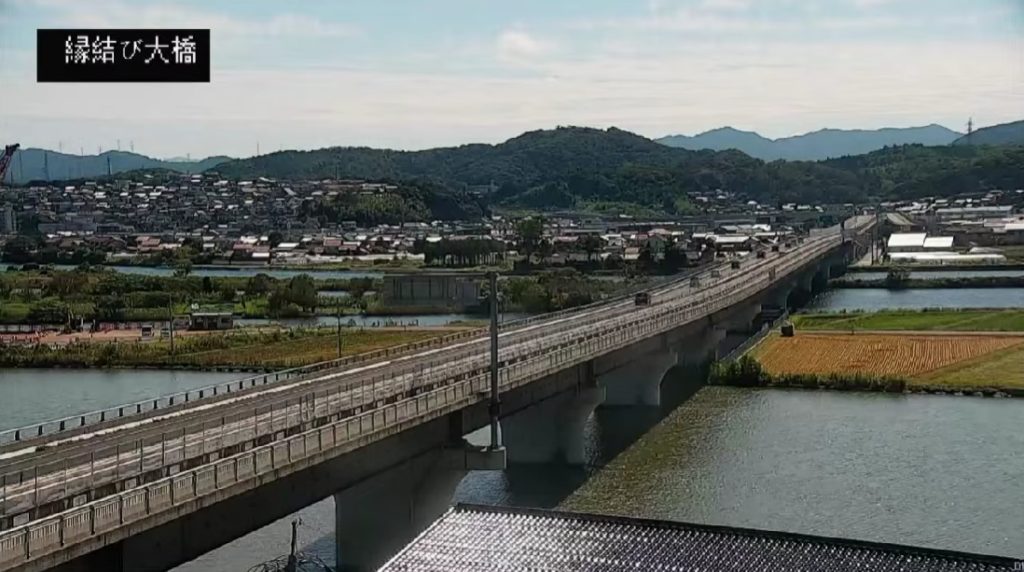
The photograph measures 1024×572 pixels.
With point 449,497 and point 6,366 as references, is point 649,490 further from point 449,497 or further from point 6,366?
point 6,366

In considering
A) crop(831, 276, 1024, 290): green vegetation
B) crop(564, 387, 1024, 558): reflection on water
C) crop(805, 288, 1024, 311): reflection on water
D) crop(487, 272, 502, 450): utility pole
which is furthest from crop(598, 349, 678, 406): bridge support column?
crop(831, 276, 1024, 290): green vegetation

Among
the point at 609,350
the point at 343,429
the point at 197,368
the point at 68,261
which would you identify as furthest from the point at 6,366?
the point at 68,261

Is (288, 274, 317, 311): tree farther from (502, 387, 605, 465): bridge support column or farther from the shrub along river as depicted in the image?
(502, 387, 605, 465): bridge support column

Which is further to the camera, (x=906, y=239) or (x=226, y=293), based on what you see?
(x=906, y=239)

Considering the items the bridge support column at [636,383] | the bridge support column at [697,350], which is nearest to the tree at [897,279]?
the bridge support column at [697,350]

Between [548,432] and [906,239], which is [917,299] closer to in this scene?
[906,239]

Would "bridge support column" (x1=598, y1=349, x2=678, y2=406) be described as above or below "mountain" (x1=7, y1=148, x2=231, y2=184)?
below

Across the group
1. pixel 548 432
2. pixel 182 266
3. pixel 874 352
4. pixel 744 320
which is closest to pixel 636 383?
pixel 548 432
